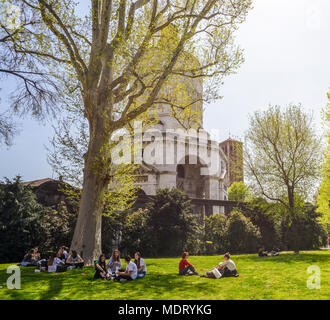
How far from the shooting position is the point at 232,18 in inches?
556

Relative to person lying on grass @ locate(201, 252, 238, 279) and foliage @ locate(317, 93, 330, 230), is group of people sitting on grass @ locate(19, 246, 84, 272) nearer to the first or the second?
person lying on grass @ locate(201, 252, 238, 279)

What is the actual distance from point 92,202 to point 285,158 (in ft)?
48.9

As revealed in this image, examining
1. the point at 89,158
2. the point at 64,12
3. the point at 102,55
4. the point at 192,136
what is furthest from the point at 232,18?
the point at 192,136

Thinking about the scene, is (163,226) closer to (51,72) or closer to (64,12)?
(51,72)

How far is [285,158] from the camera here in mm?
21453

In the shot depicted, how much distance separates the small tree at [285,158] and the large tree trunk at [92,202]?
13.2 metres

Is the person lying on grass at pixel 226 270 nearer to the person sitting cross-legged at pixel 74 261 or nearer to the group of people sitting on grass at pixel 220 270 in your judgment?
the group of people sitting on grass at pixel 220 270

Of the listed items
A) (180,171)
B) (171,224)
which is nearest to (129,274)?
(171,224)

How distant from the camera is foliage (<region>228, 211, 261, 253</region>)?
2423 centimetres

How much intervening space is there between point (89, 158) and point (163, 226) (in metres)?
10.1

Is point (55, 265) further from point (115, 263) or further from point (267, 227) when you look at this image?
point (267, 227)

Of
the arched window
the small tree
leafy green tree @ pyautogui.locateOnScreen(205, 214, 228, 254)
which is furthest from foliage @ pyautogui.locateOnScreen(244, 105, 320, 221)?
the arched window
